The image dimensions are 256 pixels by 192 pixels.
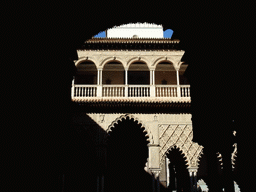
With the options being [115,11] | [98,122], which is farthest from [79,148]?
[115,11]

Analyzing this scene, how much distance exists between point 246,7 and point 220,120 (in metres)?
2.89

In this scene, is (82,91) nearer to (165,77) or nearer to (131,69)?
(131,69)

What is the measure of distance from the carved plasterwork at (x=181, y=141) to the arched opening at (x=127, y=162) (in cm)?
357

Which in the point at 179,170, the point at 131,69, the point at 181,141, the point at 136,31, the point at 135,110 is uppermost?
the point at 136,31

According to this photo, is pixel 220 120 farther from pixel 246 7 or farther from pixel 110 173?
pixel 110 173

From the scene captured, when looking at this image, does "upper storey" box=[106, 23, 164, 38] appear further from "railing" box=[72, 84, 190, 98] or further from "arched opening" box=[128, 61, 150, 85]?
"railing" box=[72, 84, 190, 98]

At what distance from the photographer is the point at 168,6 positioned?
13.1ft

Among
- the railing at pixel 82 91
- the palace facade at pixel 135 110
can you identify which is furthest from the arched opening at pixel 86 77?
the railing at pixel 82 91

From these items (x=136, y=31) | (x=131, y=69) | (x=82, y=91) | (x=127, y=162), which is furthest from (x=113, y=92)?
(x=136, y=31)

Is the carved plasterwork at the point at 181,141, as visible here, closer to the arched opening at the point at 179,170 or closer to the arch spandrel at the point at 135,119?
the arch spandrel at the point at 135,119

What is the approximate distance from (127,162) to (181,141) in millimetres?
4907

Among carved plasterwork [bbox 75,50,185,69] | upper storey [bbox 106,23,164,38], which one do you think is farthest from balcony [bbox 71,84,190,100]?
upper storey [bbox 106,23,164,38]

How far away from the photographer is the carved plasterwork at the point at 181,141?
13.3 meters

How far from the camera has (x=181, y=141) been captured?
44.0ft
